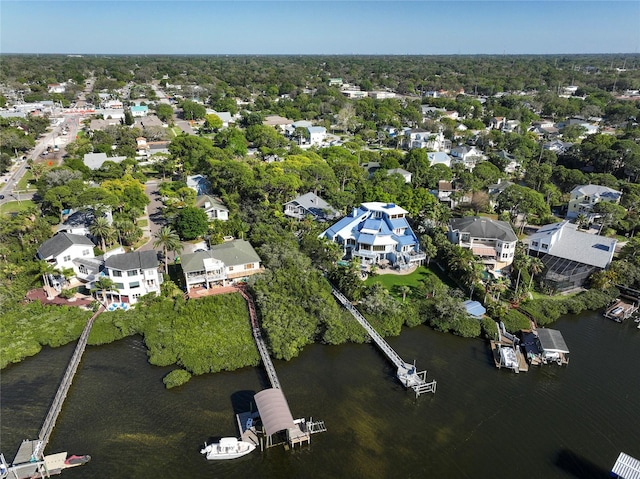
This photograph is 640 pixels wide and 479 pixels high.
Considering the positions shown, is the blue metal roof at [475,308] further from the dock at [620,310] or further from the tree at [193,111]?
the tree at [193,111]

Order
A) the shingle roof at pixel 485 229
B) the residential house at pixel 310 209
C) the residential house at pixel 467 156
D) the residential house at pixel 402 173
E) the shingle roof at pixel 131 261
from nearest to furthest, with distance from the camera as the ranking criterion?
1. the shingle roof at pixel 131 261
2. the shingle roof at pixel 485 229
3. the residential house at pixel 310 209
4. the residential house at pixel 402 173
5. the residential house at pixel 467 156

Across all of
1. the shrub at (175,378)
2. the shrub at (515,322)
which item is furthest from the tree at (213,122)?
the shrub at (515,322)

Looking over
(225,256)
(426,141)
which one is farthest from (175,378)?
(426,141)

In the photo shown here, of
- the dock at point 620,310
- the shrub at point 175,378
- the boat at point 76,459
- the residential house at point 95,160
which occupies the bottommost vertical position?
the boat at point 76,459

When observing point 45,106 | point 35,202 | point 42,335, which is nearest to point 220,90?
point 45,106

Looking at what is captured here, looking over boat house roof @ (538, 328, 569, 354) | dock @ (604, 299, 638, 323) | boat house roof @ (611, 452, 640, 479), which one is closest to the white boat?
boat house roof @ (611, 452, 640, 479)

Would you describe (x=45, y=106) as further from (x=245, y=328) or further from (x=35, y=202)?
(x=245, y=328)

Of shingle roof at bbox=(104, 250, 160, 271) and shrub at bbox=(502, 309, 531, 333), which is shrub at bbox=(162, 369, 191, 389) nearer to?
shingle roof at bbox=(104, 250, 160, 271)
